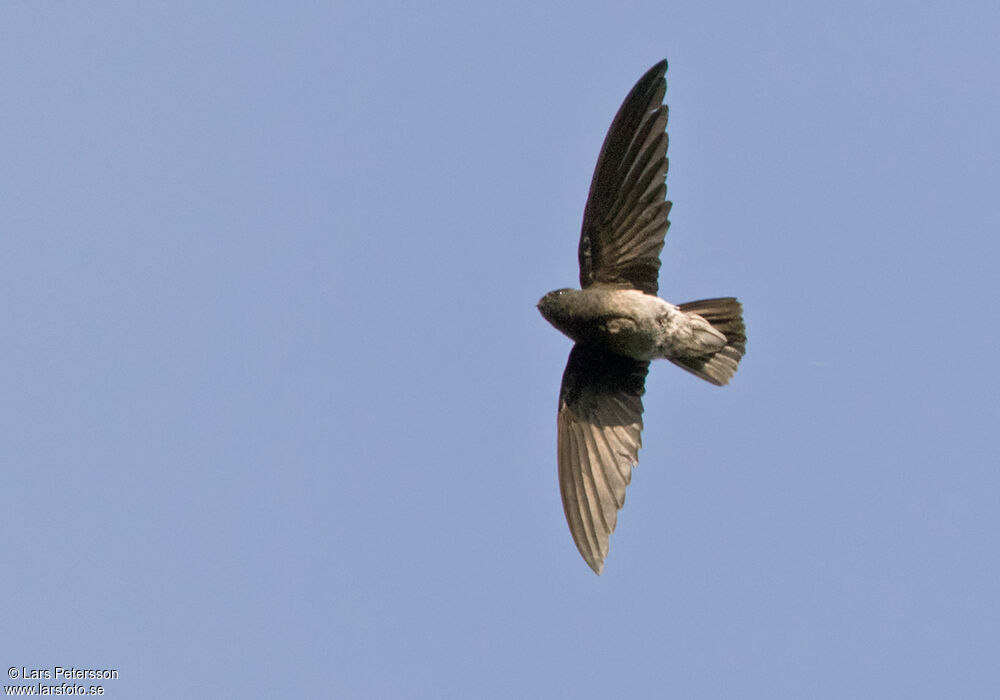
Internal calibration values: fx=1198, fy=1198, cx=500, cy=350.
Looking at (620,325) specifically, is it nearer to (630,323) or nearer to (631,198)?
(630,323)

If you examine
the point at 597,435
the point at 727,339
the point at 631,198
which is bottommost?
the point at 597,435

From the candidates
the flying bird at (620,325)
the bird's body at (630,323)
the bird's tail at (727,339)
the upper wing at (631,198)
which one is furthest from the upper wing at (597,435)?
the upper wing at (631,198)

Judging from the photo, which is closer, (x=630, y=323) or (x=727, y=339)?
(x=630, y=323)

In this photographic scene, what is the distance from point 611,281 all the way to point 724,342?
2.47 ft

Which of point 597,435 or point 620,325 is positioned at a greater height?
point 620,325

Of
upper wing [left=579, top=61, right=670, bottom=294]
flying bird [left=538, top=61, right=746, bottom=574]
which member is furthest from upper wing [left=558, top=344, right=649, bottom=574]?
upper wing [left=579, top=61, right=670, bottom=294]

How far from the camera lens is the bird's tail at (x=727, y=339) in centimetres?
706

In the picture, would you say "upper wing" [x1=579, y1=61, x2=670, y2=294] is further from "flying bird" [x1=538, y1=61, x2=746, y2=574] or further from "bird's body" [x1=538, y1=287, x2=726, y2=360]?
"bird's body" [x1=538, y1=287, x2=726, y2=360]

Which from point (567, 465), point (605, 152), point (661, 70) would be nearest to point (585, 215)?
point (605, 152)

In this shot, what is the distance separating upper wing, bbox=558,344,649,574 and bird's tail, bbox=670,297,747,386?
33 cm

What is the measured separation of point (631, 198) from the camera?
6824mm

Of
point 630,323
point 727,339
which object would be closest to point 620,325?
point 630,323

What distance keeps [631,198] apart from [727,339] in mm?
1031

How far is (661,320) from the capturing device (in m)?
6.89
